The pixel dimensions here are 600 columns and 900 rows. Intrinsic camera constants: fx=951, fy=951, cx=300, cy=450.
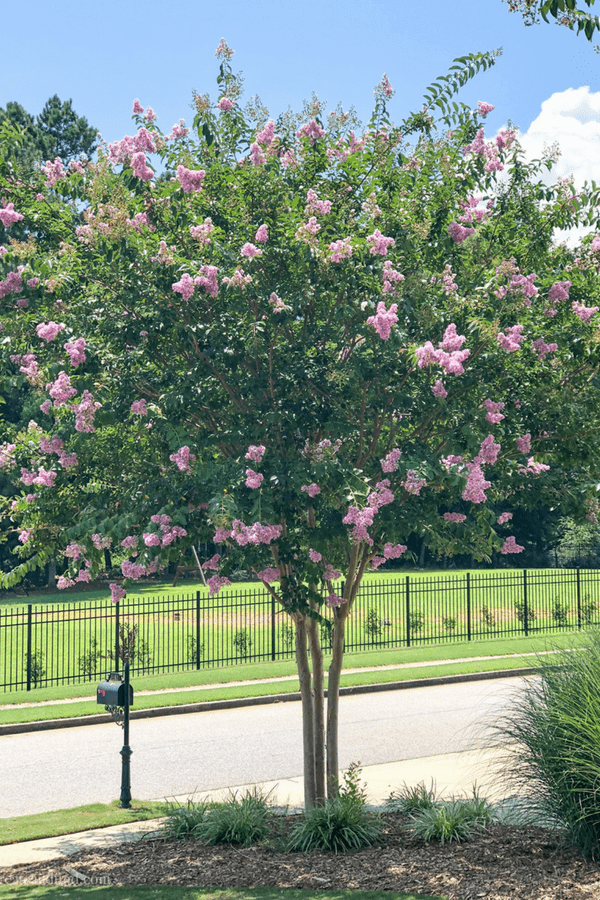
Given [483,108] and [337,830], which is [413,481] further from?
[483,108]

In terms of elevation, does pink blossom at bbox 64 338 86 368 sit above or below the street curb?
above

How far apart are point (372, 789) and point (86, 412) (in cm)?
595

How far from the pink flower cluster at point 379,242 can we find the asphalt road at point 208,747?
15.7ft

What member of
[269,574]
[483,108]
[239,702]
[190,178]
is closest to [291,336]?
[190,178]

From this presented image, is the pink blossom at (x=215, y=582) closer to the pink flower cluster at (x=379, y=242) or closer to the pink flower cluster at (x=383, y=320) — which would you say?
the pink flower cluster at (x=383, y=320)

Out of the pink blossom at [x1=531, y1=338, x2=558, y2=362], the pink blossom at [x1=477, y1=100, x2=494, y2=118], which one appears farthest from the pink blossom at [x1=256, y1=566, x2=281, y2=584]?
the pink blossom at [x1=477, y1=100, x2=494, y2=118]

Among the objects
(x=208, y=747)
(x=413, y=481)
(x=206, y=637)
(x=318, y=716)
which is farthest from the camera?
(x=206, y=637)

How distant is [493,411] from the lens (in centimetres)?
763

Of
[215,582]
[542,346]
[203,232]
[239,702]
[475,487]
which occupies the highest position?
[203,232]

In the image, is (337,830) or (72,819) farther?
(72,819)

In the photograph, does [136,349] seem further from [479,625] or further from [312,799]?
[479,625]

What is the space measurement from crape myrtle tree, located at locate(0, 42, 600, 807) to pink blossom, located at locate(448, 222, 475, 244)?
0.02 m

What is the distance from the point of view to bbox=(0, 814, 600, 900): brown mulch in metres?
6.34

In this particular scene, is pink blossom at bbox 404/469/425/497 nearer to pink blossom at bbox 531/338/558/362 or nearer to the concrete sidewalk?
pink blossom at bbox 531/338/558/362
